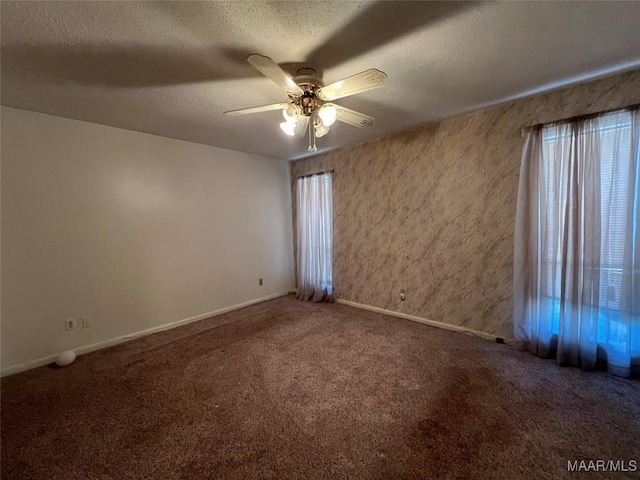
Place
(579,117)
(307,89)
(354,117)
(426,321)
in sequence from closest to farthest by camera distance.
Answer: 1. (307,89)
2. (354,117)
3. (579,117)
4. (426,321)

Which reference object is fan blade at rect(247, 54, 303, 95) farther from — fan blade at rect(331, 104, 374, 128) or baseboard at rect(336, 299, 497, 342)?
baseboard at rect(336, 299, 497, 342)

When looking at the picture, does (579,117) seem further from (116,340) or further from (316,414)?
(116,340)

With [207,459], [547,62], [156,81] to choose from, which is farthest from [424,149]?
[207,459]

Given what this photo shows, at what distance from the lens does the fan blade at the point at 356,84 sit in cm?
143

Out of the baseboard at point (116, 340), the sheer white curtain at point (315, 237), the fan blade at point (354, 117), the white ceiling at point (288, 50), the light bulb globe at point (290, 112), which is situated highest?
the white ceiling at point (288, 50)

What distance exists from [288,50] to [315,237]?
9.50 feet

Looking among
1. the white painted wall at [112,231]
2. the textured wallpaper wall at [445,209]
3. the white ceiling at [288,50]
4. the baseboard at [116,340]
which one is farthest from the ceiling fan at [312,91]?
the baseboard at [116,340]

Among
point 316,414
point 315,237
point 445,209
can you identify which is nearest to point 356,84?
point 445,209

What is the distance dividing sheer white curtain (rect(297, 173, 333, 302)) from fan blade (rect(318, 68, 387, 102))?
237cm

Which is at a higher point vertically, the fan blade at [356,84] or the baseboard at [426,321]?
the fan blade at [356,84]

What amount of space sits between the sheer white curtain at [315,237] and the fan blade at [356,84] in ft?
7.79

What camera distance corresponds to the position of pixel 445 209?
118 inches

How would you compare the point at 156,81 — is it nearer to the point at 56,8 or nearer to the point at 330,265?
the point at 56,8

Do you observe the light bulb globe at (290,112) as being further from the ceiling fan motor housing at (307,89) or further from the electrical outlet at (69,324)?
the electrical outlet at (69,324)
